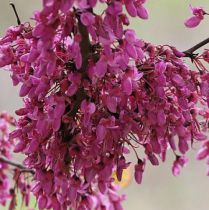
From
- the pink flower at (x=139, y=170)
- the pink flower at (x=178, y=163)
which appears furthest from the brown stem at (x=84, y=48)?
the pink flower at (x=178, y=163)

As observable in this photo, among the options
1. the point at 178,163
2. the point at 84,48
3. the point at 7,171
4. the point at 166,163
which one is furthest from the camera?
the point at 166,163

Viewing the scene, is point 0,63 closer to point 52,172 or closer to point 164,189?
point 52,172

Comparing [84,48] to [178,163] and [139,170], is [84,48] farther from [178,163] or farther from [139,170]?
[178,163]

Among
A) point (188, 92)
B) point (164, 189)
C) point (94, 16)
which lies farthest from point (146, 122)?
point (164, 189)

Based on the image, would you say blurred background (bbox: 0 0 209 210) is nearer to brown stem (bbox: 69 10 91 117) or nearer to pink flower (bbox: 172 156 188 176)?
pink flower (bbox: 172 156 188 176)

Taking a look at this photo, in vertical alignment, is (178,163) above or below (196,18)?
below

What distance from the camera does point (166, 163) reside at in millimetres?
2203

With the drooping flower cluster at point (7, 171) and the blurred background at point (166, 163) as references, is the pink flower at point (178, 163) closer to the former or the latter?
the drooping flower cluster at point (7, 171)

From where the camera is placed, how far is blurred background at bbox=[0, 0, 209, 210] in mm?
2139

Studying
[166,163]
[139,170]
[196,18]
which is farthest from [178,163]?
[166,163]

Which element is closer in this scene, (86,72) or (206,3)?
(86,72)

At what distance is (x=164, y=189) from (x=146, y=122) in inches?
57.4

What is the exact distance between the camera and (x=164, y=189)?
213 centimetres

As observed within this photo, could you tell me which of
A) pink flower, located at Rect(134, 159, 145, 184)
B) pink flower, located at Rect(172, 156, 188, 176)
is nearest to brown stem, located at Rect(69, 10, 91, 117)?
pink flower, located at Rect(134, 159, 145, 184)
